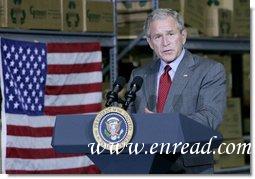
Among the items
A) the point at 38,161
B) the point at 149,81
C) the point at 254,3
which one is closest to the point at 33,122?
the point at 38,161

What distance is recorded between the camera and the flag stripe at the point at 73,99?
6574 mm

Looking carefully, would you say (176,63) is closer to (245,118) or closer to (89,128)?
(89,128)

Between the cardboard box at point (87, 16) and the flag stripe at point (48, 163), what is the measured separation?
1103mm

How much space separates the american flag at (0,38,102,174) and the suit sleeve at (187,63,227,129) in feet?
9.17

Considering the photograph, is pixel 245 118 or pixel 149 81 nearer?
pixel 149 81

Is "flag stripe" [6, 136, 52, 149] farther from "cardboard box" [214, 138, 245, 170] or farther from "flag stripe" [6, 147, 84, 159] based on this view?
"cardboard box" [214, 138, 245, 170]

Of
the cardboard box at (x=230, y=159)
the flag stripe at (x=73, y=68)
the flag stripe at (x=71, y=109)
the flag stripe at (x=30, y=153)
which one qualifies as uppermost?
the flag stripe at (x=73, y=68)

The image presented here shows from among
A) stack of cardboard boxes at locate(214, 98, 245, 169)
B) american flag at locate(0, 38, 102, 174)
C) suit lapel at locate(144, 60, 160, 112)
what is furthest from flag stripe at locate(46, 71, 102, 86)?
suit lapel at locate(144, 60, 160, 112)

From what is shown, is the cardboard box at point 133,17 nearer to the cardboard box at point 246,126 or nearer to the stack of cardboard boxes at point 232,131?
the stack of cardboard boxes at point 232,131

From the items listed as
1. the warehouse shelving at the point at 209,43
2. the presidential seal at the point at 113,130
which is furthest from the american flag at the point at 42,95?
the presidential seal at the point at 113,130

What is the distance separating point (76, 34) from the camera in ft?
22.6

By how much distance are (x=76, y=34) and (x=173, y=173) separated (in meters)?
3.64

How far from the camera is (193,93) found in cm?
364

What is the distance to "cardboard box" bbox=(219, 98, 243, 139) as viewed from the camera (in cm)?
841
